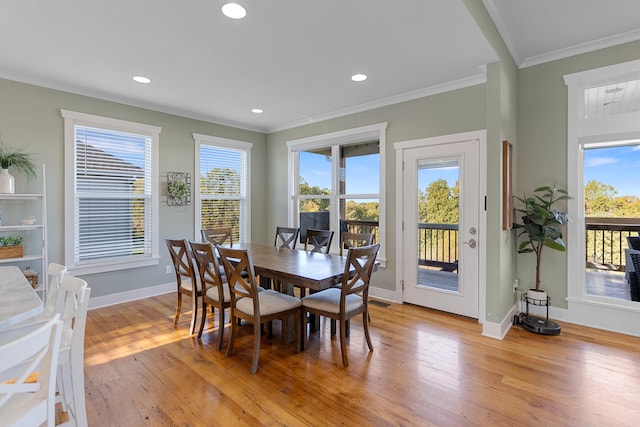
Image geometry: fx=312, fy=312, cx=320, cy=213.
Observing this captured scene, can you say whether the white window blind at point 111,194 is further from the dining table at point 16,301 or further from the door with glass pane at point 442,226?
the door with glass pane at point 442,226

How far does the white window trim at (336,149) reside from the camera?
430 cm

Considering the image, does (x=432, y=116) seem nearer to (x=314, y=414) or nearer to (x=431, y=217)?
(x=431, y=217)

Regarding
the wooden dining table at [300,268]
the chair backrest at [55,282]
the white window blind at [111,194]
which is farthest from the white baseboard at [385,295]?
the chair backrest at [55,282]

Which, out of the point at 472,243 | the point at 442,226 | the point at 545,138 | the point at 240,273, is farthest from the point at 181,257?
the point at 545,138

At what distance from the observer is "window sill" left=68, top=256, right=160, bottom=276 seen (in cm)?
382

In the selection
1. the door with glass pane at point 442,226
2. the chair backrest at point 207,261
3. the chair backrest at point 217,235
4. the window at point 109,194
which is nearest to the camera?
the chair backrest at point 207,261

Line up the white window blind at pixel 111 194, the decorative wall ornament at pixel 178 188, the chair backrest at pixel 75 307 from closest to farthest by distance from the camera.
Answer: the chair backrest at pixel 75 307
the white window blind at pixel 111 194
the decorative wall ornament at pixel 178 188

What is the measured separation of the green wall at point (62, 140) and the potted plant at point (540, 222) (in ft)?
14.7

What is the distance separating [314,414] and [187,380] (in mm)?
1031

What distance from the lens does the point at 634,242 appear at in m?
3.29

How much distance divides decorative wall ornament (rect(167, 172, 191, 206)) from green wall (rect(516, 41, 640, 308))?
14.7 ft

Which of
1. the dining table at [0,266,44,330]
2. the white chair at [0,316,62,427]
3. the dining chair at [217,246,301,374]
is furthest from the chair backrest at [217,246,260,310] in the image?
the white chair at [0,316,62,427]

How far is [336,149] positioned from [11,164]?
12.7 feet

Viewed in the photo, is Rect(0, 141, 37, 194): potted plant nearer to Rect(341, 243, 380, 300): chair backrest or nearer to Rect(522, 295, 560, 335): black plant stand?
Rect(341, 243, 380, 300): chair backrest
